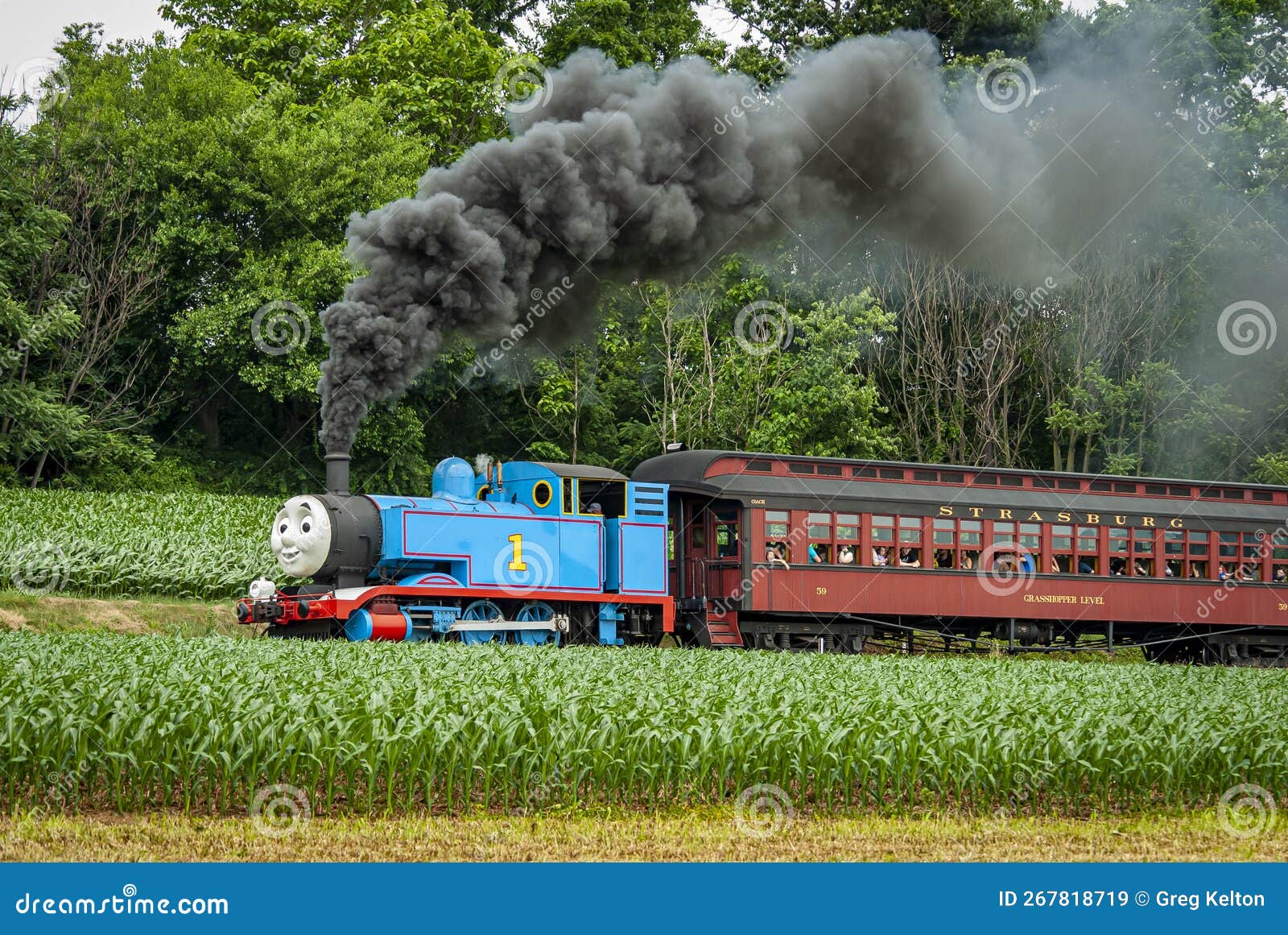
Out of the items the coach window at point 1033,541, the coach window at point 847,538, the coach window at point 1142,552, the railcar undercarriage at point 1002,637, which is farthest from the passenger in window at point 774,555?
the coach window at point 1142,552

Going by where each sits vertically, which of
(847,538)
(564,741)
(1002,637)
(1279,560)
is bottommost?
(1002,637)

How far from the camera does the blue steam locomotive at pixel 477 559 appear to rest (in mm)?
16031

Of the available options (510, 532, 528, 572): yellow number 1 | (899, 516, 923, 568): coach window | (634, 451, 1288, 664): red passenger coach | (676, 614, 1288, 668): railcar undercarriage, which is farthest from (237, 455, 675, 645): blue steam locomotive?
(899, 516, 923, 568): coach window

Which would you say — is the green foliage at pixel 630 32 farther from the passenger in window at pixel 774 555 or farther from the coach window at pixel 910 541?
the passenger in window at pixel 774 555

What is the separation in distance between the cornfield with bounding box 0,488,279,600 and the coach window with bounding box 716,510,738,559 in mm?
8133

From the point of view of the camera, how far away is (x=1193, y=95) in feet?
119

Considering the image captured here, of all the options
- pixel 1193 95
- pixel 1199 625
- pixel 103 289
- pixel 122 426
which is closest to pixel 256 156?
pixel 103 289

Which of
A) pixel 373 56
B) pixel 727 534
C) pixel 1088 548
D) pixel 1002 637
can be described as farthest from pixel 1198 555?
pixel 373 56

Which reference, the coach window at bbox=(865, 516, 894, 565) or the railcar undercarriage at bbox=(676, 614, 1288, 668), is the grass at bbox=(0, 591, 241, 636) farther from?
the coach window at bbox=(865, 516, 894, 565)

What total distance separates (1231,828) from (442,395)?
27.8 meters

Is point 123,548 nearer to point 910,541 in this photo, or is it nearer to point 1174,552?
point 910,541

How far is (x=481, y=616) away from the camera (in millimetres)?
17234

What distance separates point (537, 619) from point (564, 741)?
8.99 metres

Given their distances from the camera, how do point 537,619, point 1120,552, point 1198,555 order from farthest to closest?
point 1198,555 < point 1120,552 < point 537,619
